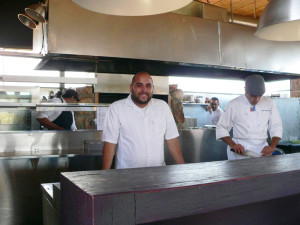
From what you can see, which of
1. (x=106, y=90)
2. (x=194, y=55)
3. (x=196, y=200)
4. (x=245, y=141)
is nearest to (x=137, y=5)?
(x=196, y=200)

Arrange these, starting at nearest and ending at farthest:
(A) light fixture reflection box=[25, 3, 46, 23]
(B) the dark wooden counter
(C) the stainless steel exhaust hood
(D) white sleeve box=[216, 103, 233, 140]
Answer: (B) the dark wooden counter → (A) light fixture reflection box=[25, 3, 46, 23] → (D) white sleeve box=[216, 103, 233, 140] → (C) the stainless steel exhaust hood

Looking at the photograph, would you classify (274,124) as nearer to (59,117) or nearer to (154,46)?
(154,46)

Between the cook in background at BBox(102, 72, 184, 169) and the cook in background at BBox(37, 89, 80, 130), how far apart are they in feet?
6.08

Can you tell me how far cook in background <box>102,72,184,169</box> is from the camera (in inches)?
91.5

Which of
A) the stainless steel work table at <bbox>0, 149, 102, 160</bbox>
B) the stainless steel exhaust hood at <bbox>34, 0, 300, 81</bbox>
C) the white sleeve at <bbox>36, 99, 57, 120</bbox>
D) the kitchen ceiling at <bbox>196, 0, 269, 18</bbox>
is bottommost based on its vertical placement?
the stainless steel work table at <bbox>0, 149, 102, 160</bbox>

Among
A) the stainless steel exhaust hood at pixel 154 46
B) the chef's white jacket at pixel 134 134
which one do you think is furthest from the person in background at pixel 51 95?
the chef's white jacket at pixel 134 134

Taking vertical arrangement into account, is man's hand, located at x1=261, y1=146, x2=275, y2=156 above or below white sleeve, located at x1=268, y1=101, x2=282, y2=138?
below

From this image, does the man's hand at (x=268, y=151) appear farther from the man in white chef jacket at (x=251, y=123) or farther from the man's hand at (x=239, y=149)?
the man in white chef jacket at (x=251, y=123)

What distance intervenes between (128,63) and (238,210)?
312cm

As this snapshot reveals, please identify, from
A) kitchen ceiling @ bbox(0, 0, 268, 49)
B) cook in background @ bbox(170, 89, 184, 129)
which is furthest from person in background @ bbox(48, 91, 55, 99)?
cook in background @ bbox(170, 89, 184, 129)

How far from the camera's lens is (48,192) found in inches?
63.5

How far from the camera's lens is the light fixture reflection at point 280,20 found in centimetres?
176

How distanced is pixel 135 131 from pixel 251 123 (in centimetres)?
123

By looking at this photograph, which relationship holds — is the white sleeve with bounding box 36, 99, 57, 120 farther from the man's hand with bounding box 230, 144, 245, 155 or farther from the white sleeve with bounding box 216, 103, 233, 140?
the man's hand with bounding box 230, 144, 245, 155
